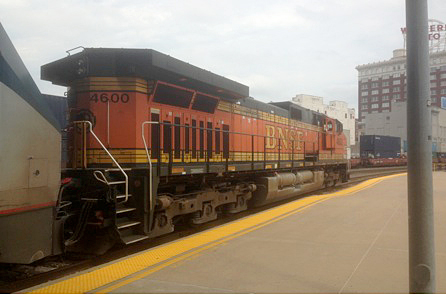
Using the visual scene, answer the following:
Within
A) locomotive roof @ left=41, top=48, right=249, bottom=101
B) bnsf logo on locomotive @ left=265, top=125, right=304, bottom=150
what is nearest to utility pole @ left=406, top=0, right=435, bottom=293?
locomotive roof @ left=41, top=48, right=249, bottom=101

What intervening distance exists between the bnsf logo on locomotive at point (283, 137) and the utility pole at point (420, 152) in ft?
28.4

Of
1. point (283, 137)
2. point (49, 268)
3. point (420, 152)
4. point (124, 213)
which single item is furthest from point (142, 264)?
point (283, 137)

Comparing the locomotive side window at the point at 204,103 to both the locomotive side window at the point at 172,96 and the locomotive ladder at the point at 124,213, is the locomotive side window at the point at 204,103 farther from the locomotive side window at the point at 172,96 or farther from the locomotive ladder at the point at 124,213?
the locomotive ladder at the point at 124,213

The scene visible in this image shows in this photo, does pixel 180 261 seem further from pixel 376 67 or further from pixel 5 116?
pixel 376 67

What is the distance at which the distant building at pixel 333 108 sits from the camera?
239ft

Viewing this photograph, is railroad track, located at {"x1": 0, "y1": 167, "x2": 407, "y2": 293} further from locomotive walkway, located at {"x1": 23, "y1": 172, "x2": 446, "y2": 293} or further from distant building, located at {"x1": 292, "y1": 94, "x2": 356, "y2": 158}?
distant building, located at {"x1": 292, "y1": 94, "x2": 356, "y2": 158}

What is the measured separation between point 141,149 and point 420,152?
5.12 meters

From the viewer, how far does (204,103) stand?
8883 millimetres

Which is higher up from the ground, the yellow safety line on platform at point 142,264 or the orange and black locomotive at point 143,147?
the orange and black locomotive at point 143,147

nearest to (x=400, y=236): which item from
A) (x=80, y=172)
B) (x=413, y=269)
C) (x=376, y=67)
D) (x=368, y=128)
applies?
(x=413, y=269)

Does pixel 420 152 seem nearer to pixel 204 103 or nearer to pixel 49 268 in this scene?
pixel 49 268

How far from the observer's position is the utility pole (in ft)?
9.84

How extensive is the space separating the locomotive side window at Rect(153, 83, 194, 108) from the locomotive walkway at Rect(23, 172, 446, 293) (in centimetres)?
282

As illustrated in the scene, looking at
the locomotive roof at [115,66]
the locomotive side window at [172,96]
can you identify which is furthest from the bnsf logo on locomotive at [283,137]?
the locomotive roof at [115,66]
